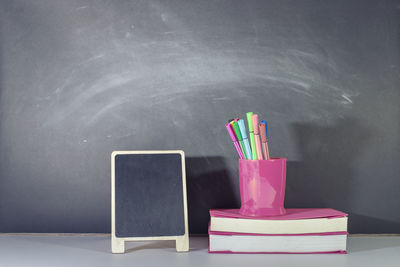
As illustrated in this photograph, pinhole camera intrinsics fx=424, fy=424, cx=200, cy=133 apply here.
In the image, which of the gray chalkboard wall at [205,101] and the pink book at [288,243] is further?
the gray chalkboard wall at [205,101]

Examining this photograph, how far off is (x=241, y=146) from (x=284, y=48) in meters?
0.28

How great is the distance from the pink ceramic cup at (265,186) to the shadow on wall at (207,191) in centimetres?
13

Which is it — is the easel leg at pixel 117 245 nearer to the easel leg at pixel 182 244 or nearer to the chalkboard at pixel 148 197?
the chalkboard at pixel 148 197

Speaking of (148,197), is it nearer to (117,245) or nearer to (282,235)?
(117,245)

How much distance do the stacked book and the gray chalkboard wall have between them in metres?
0.17

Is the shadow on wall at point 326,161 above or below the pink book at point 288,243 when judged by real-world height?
above

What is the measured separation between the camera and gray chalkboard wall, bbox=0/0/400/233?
39.6 inches

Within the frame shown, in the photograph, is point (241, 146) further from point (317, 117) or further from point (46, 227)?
point (46, 227)

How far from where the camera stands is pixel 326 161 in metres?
1.00

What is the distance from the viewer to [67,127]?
1.03 m

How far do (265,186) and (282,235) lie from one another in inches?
4.1

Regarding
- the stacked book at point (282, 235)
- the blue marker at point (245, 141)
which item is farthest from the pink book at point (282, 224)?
the blue marker at point (245, 141)

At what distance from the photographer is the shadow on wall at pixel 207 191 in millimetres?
1008

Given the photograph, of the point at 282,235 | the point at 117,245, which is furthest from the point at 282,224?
the point at 117,245
